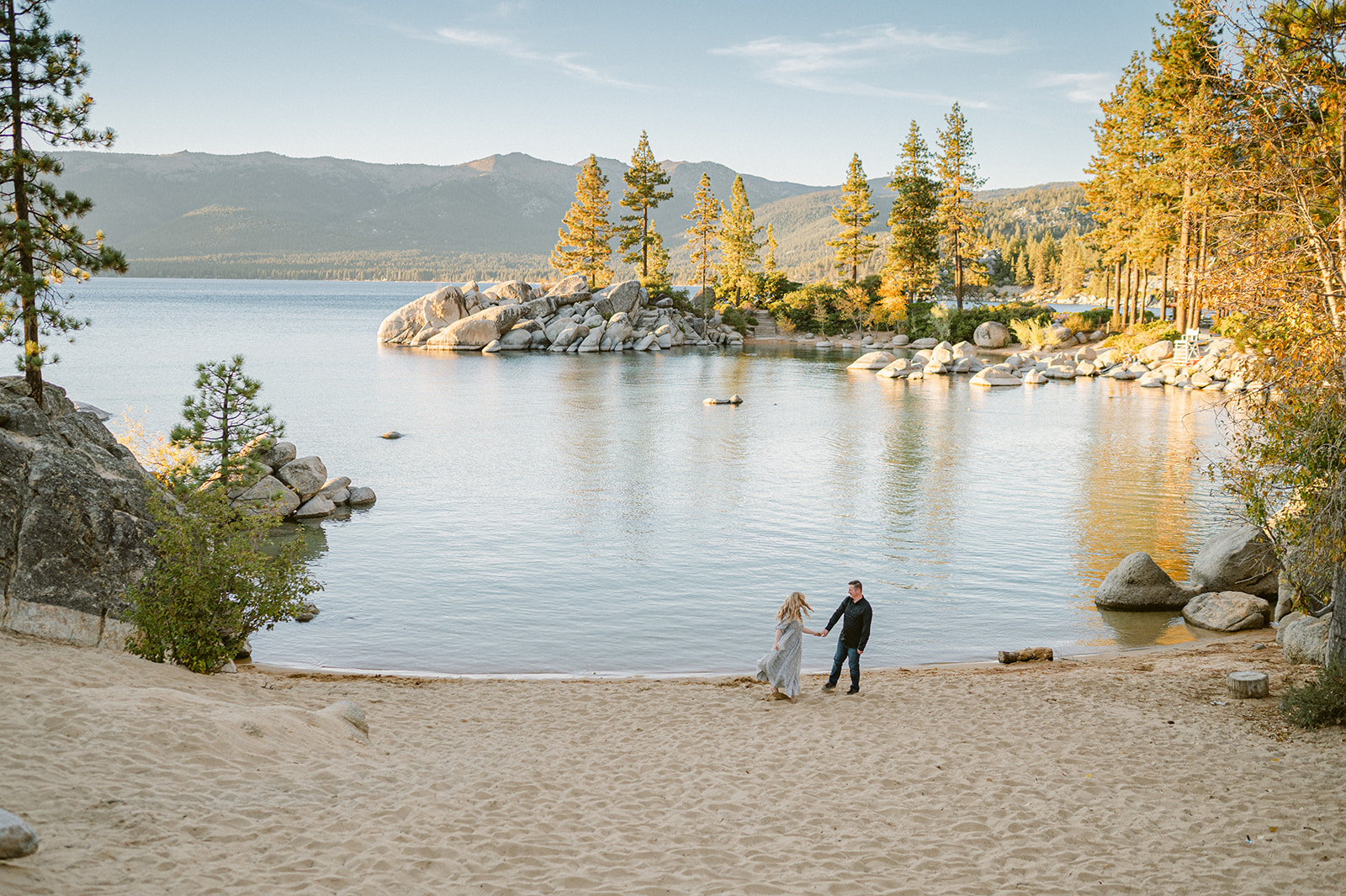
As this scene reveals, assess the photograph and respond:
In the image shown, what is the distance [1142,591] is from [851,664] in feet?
26.9

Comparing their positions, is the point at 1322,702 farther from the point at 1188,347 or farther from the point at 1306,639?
the point at 1188,347

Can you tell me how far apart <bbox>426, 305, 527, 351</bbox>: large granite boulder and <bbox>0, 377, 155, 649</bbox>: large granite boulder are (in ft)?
239

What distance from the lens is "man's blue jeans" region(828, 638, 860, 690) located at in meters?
13.2

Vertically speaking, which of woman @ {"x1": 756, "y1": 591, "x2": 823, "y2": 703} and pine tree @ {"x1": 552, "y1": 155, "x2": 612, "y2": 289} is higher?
pine tree @ {"x1": 552, "y1": 155, "x2": 612, "y2": 289}

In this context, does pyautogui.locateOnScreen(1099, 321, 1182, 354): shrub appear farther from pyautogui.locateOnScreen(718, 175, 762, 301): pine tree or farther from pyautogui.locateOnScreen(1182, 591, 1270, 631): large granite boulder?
pyautogui.locateOnScreen(1182, 591, 1270, 631): large granite boulder

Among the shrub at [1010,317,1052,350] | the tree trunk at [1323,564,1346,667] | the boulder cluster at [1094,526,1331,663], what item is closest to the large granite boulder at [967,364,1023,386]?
the shrub at [1010,317,1052,350]

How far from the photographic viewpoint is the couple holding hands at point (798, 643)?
42.2 feet

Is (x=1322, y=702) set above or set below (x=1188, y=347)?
below

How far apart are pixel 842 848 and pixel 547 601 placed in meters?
11.4

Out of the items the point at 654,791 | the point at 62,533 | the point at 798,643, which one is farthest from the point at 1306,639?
the point at 62,533

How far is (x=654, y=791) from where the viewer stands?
9375 mm

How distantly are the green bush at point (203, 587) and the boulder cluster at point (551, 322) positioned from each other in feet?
231

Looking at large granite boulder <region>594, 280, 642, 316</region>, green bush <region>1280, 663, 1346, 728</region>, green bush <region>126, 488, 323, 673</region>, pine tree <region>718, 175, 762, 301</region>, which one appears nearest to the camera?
green bush <region>1280, 663, 1346, 728</region>

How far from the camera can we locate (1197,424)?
40.5m
